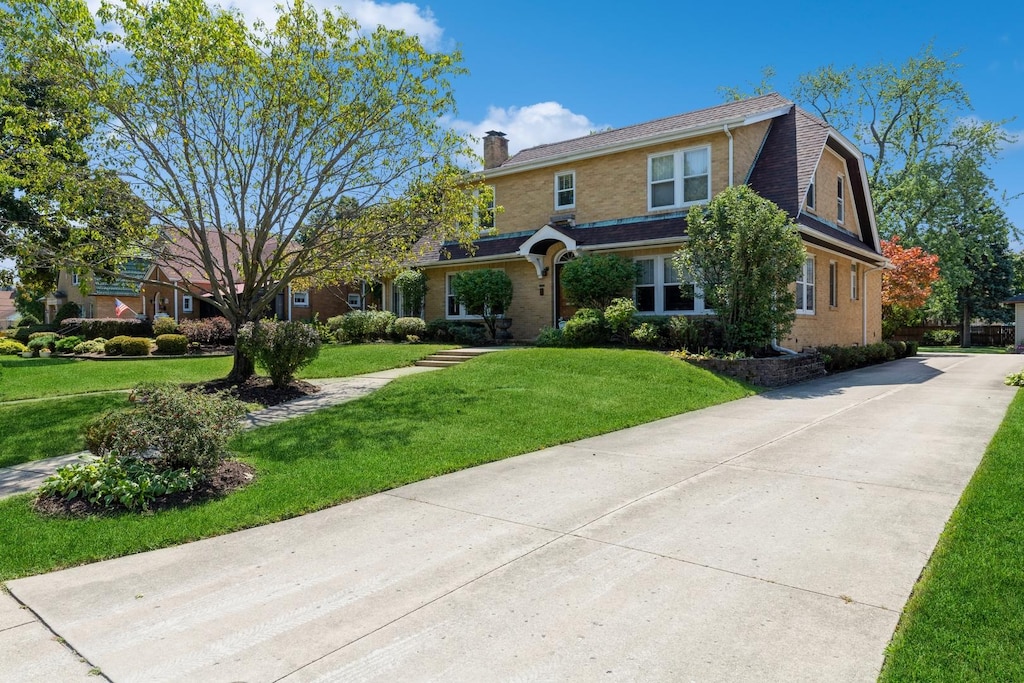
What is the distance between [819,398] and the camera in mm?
12570

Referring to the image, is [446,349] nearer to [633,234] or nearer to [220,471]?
[633,234]

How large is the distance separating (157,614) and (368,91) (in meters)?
11.1

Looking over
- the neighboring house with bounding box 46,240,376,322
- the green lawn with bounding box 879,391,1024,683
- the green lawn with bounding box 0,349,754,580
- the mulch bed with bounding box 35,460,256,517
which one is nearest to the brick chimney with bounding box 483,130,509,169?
the neighboring house with bounding box 46,240,376,322

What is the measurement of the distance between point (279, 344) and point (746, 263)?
10305 millimetres

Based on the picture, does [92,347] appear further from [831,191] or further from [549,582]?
[831,191]

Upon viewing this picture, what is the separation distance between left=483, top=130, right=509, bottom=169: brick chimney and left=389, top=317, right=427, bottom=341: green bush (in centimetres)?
695

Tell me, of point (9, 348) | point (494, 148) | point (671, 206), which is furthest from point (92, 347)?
point (671, 206)

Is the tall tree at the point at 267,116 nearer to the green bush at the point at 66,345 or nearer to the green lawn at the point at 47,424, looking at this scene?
the green lawn at the point at 47,424

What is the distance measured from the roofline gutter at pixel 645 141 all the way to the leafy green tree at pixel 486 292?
3.29m

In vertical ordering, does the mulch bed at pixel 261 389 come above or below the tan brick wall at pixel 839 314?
below

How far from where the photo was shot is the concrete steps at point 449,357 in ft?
56.4

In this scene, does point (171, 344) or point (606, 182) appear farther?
point (171, 344)

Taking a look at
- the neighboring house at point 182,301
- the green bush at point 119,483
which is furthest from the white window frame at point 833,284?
the neighboring house at point 182,301

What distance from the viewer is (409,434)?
8.59 m
